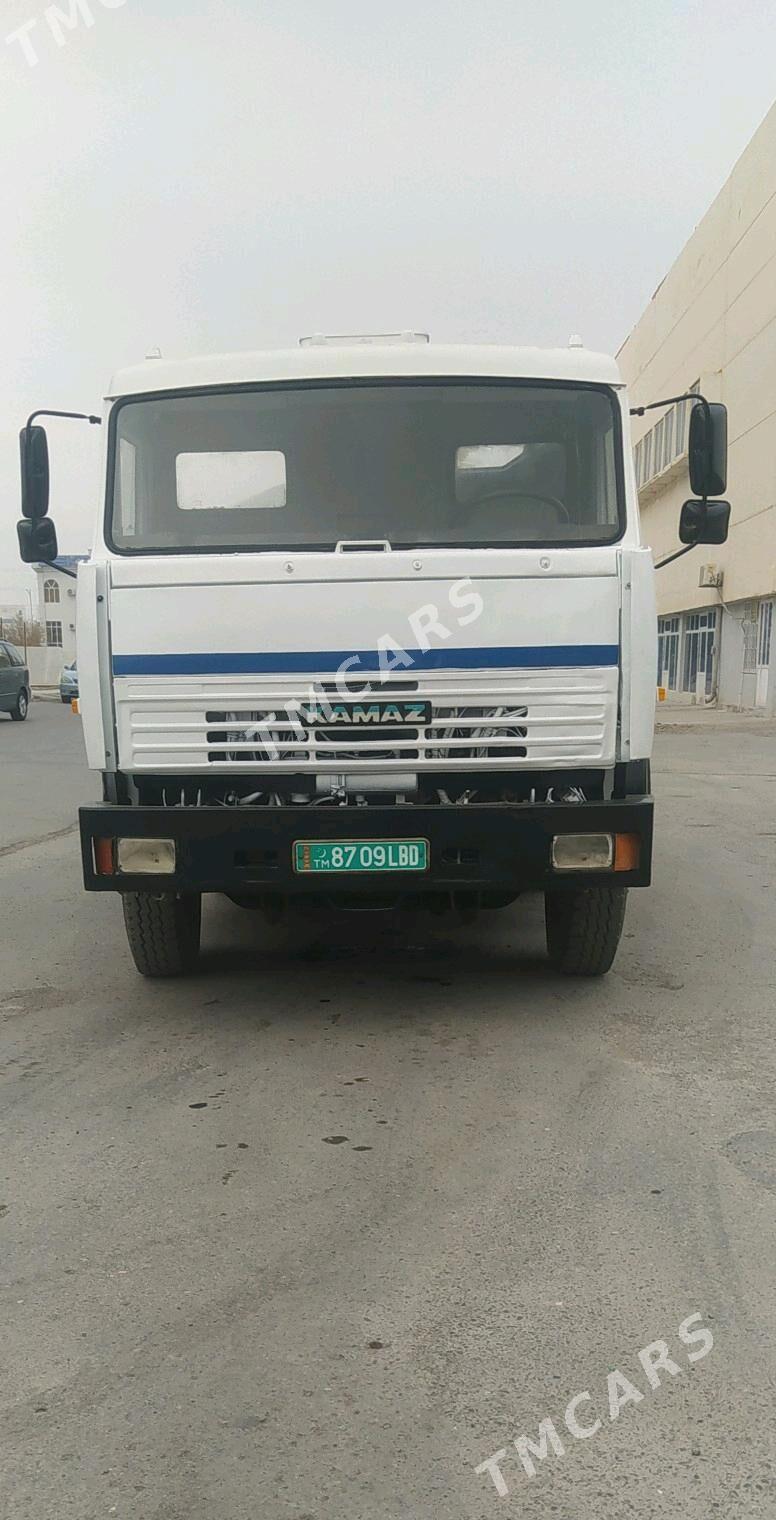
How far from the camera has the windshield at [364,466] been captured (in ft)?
18.3

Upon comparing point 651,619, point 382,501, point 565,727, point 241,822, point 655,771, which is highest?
point 382,501

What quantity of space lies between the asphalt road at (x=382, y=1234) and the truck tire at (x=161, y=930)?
0.44 ft

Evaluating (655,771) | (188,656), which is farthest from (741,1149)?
(655,771)

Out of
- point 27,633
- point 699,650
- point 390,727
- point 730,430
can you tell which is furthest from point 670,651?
point 27,633

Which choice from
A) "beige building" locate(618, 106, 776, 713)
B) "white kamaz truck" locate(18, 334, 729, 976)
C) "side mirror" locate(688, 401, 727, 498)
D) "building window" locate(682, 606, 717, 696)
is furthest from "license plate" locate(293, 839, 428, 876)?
"building window" locate(682, 606, 717, 696)

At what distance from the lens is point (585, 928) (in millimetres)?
5938

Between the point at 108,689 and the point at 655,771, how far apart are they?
12.4m

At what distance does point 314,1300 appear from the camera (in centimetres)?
315

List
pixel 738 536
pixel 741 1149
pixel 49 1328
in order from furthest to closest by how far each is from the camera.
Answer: pixel 738 536 → pixel 741 1149 → pixel 49 1328

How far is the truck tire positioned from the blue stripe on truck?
42.9 inches

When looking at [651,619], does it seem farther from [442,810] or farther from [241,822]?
[241,822]

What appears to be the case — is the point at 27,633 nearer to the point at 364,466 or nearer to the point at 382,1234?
the point at 364,466

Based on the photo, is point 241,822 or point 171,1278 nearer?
point 171,1278

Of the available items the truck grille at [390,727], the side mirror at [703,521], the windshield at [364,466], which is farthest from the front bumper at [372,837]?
the side mirror at [703,521]
